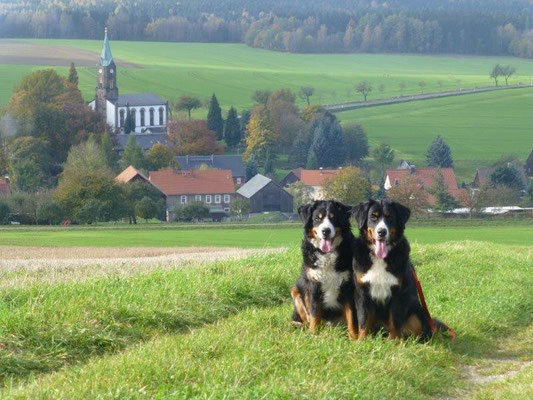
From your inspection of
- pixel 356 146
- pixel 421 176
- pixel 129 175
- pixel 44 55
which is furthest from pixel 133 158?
pixel 44 55

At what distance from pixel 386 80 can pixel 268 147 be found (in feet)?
147

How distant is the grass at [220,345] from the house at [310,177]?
7358 cm

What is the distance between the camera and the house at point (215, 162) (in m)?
106

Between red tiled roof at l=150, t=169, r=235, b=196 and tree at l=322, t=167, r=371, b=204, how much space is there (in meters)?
11.7

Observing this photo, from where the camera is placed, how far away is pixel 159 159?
104625 mm

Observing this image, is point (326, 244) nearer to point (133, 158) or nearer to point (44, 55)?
point (133, 158)

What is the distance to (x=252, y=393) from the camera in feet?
26.1

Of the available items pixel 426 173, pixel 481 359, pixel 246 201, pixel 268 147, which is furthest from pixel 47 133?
pixel 481 359

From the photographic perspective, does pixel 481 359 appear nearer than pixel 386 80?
Yes

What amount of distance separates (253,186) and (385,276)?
82344mm

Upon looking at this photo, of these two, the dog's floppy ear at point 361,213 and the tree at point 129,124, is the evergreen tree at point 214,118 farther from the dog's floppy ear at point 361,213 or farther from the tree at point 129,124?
the dog's floppy ear at point 361,213

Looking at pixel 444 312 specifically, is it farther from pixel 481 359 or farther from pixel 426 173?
pixel 426 173

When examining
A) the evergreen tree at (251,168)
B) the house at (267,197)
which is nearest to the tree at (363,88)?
the evergreen tree at (251,168)

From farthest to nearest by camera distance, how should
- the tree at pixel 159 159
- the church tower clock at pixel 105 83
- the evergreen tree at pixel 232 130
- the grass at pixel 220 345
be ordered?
the church tower clock at pixel 105 83 < the evergreen tree at pixel 232 130 < the tree at pixel 159 159 < the grass at pixel 220 345
